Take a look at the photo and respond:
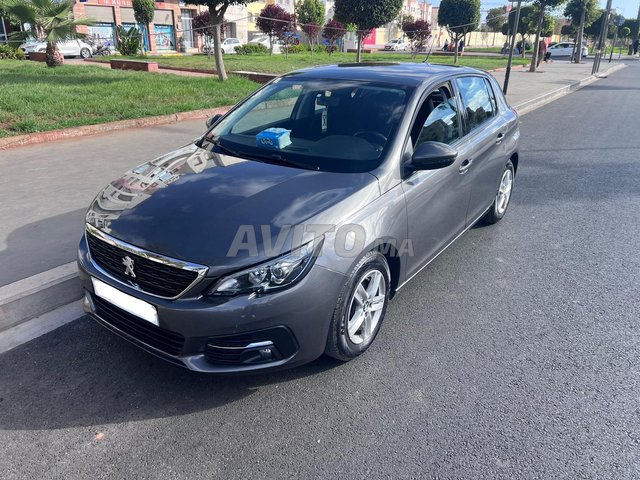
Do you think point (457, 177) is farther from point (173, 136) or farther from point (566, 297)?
point (173, 136)

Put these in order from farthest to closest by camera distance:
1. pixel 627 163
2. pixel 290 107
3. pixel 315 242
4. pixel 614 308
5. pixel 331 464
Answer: pixel 627 163 → pixel 290 107 → pixel 614 308 → pixel 315 242 → pixel 331 464

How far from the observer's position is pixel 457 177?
3.77 m

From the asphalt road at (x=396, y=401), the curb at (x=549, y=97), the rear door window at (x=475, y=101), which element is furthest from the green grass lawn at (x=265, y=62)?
the asphalt road at (x=396, y=401)

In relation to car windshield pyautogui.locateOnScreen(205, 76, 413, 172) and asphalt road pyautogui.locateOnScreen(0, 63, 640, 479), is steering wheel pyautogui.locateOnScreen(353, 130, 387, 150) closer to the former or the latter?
car windshield pyautogui.locateOnScreen(205, 76, 413, 172)

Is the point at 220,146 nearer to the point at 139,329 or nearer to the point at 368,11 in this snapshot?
the point at 139,329

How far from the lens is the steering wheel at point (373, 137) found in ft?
10.6

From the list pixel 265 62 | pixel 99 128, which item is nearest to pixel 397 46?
pixel 265 62

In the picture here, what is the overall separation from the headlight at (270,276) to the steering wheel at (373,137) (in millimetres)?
1119

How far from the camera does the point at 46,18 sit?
1384cm

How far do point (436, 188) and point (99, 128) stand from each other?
720 cm

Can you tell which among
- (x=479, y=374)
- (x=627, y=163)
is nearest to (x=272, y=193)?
(x=479, y=374)

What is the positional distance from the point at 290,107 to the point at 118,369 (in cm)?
237

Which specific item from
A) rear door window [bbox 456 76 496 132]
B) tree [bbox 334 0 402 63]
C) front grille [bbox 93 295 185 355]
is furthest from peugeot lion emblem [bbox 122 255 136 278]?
tree [bbox 334 0 402 63]

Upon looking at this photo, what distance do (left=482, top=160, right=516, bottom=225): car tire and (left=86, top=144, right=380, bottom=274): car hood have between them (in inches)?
104
